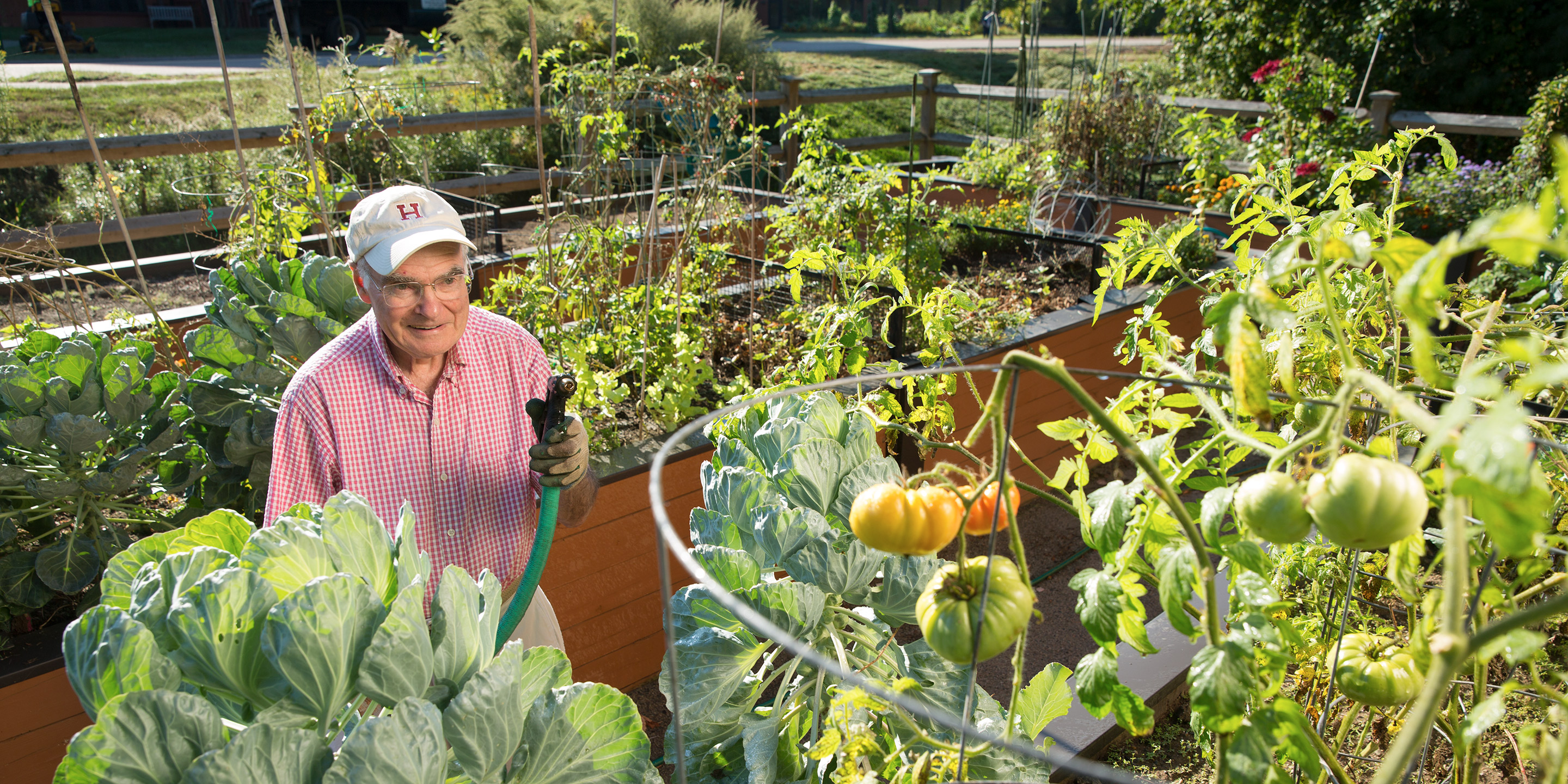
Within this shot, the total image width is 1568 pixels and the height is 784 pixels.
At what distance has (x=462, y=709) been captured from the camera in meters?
0.78

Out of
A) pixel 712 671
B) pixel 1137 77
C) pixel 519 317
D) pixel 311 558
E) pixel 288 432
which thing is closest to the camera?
pixel 311 558

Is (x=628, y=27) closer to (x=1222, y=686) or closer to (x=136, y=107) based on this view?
(x=136, y=107)

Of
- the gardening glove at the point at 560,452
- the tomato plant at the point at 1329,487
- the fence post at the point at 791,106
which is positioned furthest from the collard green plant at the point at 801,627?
the fence post at the point at 791,106

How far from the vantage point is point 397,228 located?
152 centimetres

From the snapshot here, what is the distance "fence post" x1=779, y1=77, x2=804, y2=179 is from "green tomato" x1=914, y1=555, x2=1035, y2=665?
471cm

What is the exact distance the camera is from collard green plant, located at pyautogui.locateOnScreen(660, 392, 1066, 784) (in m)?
1.00

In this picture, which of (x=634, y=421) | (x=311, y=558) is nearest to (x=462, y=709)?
(x=311, y=558)

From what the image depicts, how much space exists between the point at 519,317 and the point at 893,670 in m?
1.90

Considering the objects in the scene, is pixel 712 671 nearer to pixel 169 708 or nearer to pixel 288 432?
pixel 169 708

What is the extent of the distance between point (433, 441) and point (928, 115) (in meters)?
5.88

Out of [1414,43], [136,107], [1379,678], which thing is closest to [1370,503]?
[1379,678]

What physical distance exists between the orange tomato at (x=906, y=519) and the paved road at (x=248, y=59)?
592 centimetres

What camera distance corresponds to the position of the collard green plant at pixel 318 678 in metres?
0.70

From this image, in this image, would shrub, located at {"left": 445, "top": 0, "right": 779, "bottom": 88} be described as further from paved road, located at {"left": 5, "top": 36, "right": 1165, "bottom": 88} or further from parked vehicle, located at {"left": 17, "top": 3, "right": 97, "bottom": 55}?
parked vehicle, located at {"left": 17, "top": 3, "right": 97, "bottom": 55}
